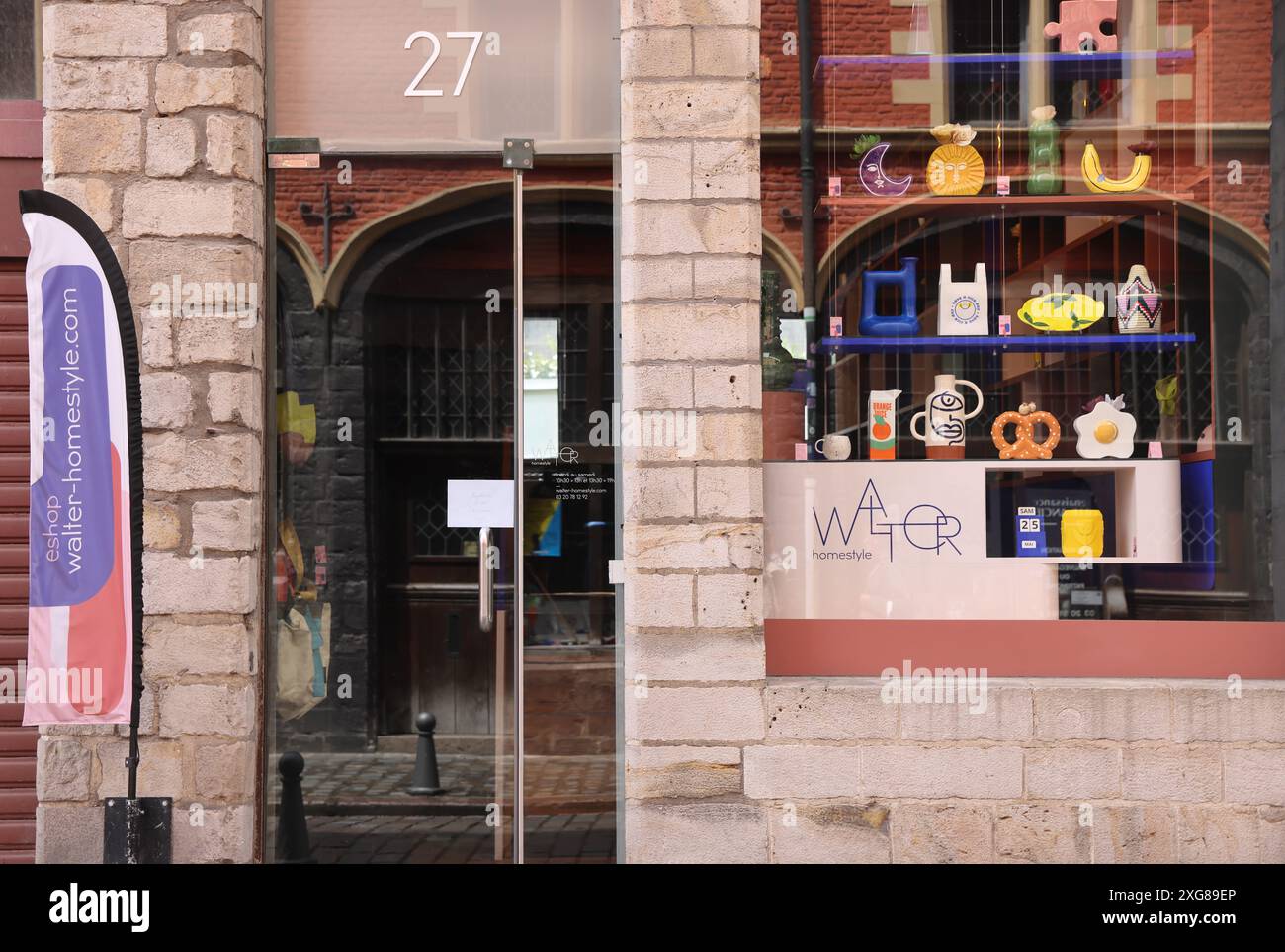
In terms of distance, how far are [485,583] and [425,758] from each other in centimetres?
90

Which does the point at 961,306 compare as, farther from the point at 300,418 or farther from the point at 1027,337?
the point at 300,418

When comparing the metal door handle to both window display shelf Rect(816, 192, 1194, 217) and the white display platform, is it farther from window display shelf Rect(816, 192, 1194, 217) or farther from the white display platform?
window display shelf Rect(816, 192, 1194, 217)

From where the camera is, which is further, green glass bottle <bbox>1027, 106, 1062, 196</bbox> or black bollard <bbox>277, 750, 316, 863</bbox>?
→ green glass bottle <bbox>1027, 106, 1062, 196</bbox>

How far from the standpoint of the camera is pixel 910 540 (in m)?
5.71

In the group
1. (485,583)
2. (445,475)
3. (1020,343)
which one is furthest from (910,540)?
(445,475)

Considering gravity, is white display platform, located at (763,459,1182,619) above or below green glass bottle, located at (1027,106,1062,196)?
below

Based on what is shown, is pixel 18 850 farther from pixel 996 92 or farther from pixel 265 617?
pixel 996 92

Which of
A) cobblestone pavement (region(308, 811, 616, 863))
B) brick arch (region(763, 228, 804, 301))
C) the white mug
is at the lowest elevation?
cobblestone pavement (region(308, 811, 616, 863))

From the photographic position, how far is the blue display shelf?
19.4 feet

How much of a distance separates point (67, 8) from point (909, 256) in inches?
166

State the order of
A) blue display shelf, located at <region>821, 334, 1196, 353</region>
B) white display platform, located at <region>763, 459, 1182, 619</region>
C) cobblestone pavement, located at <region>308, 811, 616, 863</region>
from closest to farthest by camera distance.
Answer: cobblestone pavement, located at <region>308, 811, 616, 863</region> → white display platform, located at <region>763, 459, 1182, 619</region> → blue display shelf, located at <region>821, 334, 1196, 353</region>

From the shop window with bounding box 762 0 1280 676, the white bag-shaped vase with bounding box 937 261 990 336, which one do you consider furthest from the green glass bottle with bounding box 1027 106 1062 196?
the white bag-shaped vase with bounding box 937 261 990 336
